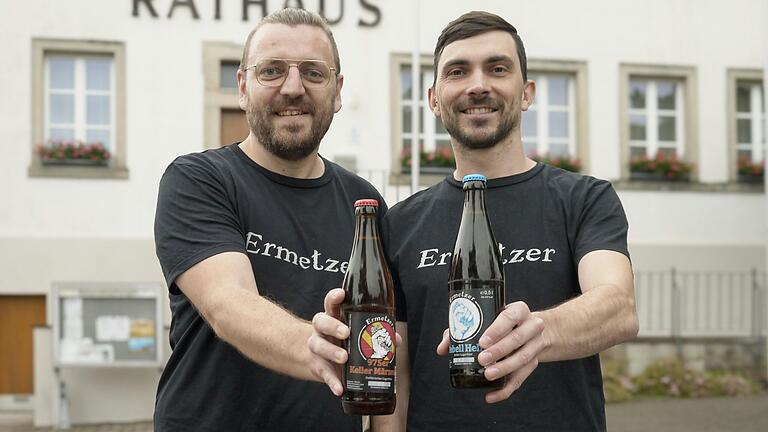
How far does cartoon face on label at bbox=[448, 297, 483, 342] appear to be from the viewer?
2.32 metres

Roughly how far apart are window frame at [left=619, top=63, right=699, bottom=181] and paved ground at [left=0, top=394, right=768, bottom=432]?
327 centimetres

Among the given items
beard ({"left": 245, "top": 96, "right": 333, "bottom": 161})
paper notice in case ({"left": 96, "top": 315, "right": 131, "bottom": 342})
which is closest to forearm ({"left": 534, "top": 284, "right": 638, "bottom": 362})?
beard ({"left": 245, "top": 96, "right": 333, "bottom": 161})

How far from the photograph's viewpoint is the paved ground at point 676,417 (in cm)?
1093

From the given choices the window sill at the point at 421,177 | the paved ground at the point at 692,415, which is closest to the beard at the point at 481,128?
the paved ground at the point at 692,415

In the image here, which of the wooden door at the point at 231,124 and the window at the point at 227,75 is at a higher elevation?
the window at the point at 227,75

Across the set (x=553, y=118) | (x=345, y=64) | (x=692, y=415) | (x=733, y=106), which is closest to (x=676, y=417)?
(x=692, y=415)

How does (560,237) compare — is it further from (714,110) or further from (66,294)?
(714,110)

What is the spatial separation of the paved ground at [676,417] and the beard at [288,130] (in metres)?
8.32

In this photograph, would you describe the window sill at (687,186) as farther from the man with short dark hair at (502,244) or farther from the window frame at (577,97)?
the man with short dark hair at (502,244)

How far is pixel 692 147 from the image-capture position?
14562 mm

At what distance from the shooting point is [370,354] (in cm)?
236

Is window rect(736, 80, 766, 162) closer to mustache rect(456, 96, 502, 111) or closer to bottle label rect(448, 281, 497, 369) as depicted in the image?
mustache rect(456, 96, 502, 111)

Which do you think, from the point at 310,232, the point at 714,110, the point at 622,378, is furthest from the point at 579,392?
the point at 714,110

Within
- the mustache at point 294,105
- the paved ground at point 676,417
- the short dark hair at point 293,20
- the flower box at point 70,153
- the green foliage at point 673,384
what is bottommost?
the paved ground at point 676,417
